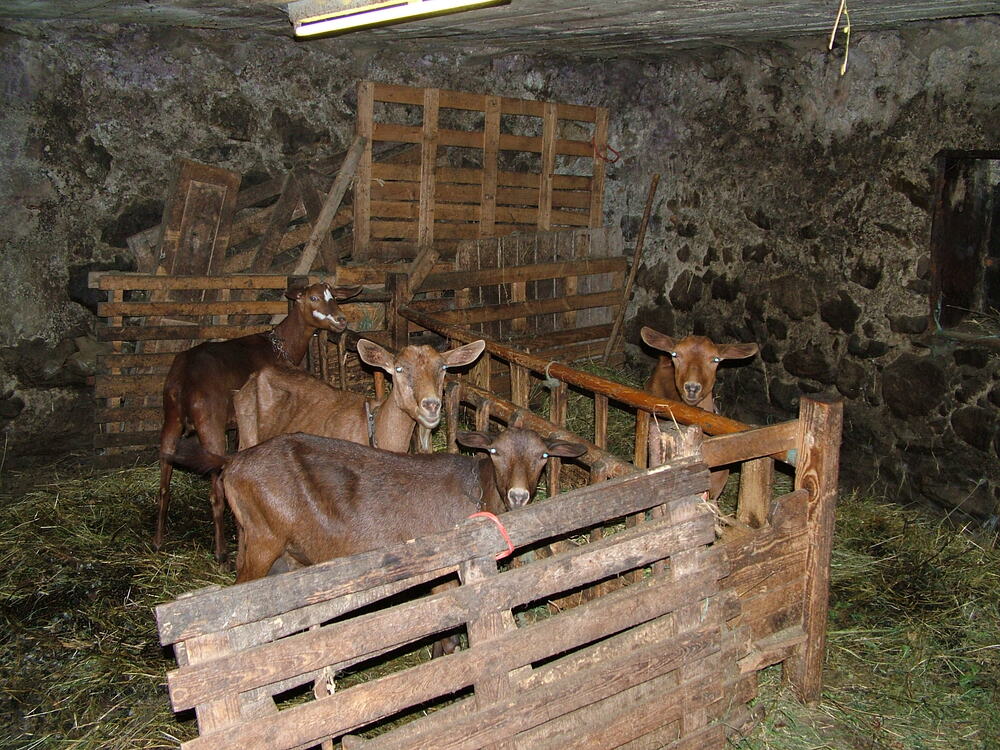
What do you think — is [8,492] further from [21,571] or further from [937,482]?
[937,482]

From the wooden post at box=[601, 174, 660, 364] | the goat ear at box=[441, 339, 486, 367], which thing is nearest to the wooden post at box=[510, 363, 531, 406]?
the goat ear at box=[441, 339, 486, 367]

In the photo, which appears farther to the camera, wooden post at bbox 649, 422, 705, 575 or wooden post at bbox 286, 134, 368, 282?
wooden post at bbox 286, 134, 368, 282

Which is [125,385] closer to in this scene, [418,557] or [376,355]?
[376,355]

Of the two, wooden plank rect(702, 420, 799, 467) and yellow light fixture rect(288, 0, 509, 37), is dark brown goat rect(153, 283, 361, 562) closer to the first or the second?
yellow light fixture rect(288, 0, 509, 37)

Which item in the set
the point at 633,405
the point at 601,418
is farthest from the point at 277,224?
the point at 633,405

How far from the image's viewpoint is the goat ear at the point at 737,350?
626 cm

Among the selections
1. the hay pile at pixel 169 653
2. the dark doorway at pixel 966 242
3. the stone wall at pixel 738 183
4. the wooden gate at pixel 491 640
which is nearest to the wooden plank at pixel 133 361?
the stone wall at pixel 738 183

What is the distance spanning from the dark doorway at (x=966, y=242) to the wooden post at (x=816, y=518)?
3786mm

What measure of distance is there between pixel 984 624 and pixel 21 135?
860 cm

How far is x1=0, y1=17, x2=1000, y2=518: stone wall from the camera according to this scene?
6.61m

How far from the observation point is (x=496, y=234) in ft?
31.9

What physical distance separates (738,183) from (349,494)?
233 inches

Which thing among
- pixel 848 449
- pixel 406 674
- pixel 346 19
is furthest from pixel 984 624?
pixel 346 19

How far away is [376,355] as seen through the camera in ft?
19.6
